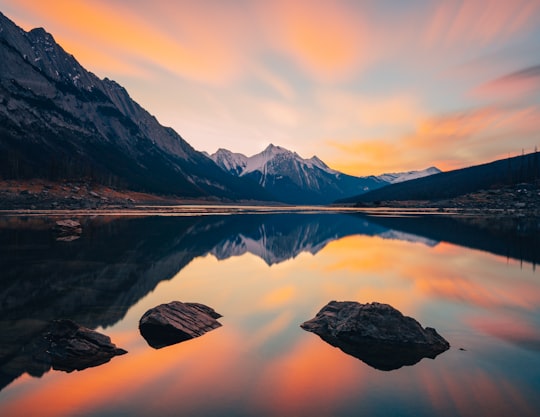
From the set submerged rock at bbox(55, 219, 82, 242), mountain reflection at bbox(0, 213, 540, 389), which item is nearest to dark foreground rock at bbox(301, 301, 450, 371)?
mountain reflection at bbox(0, 213, 540, 389)

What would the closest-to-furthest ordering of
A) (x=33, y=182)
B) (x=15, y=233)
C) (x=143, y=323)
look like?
(x=143, y=323)
(x=15, y=233)
(x=33, y=182)

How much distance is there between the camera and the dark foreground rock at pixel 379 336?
16438 millimetres

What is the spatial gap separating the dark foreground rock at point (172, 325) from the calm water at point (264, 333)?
60 cm

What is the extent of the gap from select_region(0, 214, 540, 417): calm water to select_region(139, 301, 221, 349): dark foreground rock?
0.60 meters

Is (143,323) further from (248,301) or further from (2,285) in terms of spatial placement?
(2,285)

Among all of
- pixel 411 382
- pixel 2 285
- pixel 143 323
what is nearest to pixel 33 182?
pixel 2 285

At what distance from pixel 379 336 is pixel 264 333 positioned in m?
5.69

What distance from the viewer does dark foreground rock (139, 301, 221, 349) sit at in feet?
60.3

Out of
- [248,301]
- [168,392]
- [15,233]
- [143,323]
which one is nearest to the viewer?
[168,392]

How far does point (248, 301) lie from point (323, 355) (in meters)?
10.3

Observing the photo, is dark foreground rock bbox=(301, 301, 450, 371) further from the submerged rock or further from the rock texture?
the submerged rock

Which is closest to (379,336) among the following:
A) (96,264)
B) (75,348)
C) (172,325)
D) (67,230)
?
(172,325)

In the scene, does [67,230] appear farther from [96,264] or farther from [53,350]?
[53,350]

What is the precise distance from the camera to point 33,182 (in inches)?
7057
